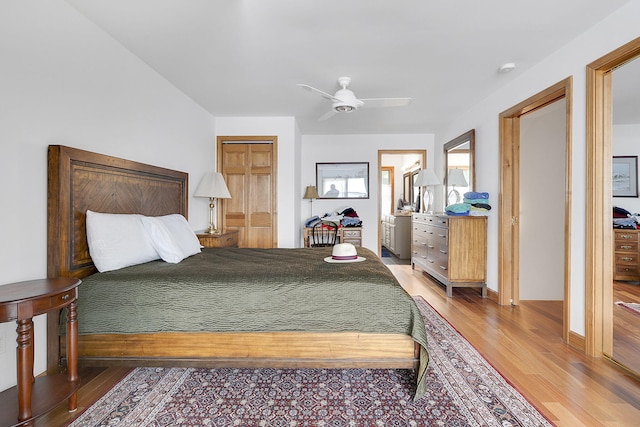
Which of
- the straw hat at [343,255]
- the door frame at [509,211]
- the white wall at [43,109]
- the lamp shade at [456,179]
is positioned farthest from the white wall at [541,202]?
the white wall at [43,109]

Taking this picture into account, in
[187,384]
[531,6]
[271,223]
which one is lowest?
[187,384]

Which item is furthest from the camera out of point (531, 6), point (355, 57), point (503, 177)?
point (503, 177)

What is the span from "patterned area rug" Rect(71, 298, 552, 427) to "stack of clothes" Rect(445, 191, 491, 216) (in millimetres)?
2074

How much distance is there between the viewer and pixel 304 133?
5633 mm

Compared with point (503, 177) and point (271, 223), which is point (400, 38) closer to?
point (503, 177)

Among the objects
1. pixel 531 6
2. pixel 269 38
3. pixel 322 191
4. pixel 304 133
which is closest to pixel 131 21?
pixel 269 38

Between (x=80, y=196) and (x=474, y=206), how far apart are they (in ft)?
12.9

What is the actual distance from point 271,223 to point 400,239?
3.27 meters

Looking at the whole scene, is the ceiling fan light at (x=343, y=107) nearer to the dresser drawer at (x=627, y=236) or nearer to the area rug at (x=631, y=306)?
the dresser drawer at (x=627, y=236)

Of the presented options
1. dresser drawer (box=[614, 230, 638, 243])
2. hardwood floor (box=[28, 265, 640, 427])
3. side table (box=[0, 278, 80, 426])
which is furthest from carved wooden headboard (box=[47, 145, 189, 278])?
dresser drawer (box=[614, 230, 638, 243])

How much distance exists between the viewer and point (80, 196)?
2109 millimetres

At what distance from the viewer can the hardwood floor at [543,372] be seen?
1600mm

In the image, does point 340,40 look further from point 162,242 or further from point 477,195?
point 477,195

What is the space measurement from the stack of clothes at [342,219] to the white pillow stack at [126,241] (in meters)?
2.95
